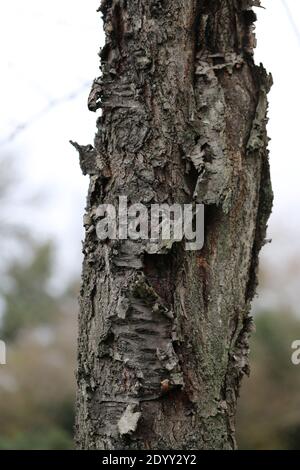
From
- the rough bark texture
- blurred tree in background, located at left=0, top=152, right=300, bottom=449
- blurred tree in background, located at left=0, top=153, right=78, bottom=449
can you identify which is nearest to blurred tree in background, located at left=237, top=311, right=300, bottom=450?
blurred tree in background, located at left=0, top=152, right=300, bottom=449

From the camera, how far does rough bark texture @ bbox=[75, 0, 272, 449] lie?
1.23 meters

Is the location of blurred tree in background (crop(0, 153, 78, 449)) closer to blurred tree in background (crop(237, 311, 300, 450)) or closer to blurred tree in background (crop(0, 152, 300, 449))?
blurred tree in background (crop(0, 152, 300, 449))

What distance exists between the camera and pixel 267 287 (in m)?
7.82

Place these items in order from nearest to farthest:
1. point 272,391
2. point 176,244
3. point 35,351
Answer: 1. point 176,244
2. point 272,391
3. point 35,351

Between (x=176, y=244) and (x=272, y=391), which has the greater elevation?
(x=272, y=391)

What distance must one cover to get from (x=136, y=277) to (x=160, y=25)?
516mm

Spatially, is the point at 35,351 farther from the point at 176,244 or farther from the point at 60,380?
the point at 176,244

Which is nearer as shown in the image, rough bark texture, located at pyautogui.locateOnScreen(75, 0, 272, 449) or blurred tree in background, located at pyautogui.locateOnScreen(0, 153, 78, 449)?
rough bark texture, located at pyautogui.locateOnScreen(75, 0, 272, 449)

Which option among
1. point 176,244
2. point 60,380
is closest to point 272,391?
point 60,380

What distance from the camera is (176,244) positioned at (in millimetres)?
1249

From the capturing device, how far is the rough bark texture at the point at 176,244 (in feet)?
4.03

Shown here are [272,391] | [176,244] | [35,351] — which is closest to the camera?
[176,244]

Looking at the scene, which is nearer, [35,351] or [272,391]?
[272,391]

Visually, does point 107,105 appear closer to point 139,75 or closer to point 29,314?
point 139,75
